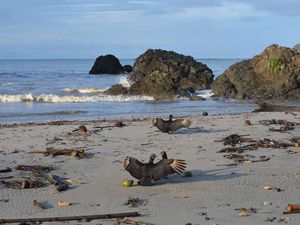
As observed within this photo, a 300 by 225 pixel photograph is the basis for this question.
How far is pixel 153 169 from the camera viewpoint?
6406 millimetres

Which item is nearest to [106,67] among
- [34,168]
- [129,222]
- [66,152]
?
[66,152]

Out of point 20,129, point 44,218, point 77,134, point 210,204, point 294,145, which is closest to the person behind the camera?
point 44,218

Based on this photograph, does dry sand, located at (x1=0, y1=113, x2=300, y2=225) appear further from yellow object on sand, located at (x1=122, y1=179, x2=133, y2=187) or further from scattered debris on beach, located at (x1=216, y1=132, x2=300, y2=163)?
scattered debris on beach, located at (x1=216, y1=132, x2=300, y2=163)

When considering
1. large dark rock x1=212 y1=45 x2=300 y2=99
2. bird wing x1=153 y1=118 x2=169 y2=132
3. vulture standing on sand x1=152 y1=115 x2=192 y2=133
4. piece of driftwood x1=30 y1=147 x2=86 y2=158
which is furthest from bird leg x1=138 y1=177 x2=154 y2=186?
large dark rock x1=212 y1=45 x2=300 y2=99

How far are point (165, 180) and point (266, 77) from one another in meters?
Answer: 22.0

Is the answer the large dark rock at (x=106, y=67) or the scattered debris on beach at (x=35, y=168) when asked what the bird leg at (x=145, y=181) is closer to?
the scattered debris on beach at (x=35, y=168)

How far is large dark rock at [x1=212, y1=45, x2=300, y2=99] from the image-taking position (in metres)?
26.4

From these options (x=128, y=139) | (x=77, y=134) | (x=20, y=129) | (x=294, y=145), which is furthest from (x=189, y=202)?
(x=20, y=129)

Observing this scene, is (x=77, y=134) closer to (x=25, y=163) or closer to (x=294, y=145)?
(x=25, y=163)

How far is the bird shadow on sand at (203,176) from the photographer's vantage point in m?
6.75

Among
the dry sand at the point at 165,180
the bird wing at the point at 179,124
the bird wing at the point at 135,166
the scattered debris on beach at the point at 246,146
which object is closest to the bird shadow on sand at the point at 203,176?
the dry sand at the point at 165,180

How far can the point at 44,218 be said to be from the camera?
17.1 ft

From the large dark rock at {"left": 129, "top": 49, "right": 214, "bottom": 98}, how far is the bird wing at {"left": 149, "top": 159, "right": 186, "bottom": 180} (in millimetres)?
21510

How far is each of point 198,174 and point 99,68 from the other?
54356 mm
